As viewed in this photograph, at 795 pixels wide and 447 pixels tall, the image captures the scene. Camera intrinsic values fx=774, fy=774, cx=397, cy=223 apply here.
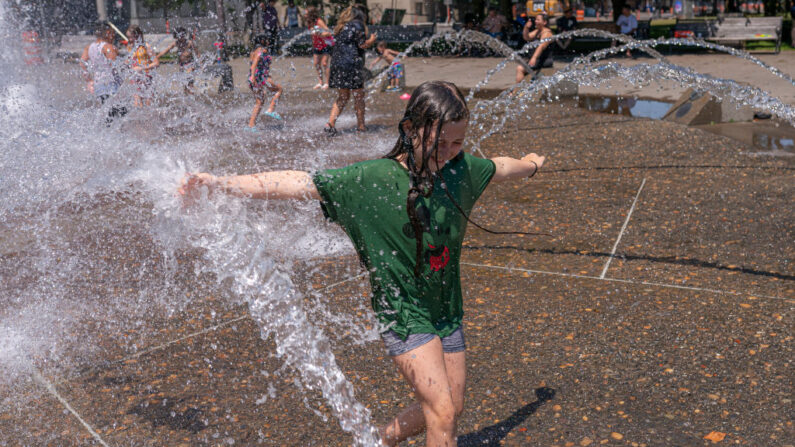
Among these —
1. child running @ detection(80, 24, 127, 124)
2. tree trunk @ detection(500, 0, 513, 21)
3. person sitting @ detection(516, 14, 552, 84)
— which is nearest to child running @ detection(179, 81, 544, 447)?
child running @ detection(80, 24, 127, 124)

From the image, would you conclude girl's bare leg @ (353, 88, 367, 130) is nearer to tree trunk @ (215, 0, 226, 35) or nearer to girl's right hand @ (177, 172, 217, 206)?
tree trunk @ (215, 0, 226, 35)

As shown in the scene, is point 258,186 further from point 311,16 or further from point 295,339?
point 311,16

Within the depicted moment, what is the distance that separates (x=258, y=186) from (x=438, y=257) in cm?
68

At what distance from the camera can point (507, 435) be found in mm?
3566

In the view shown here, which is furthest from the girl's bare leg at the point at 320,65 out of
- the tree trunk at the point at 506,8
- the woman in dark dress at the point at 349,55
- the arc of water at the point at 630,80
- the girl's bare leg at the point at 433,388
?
the girl's bare leg at the point at 433,388

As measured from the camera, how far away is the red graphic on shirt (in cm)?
270

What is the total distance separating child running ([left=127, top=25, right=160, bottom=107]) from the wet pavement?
727 cm

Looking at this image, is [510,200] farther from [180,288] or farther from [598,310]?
[180,288]

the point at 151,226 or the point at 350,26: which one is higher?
the point at 350,26

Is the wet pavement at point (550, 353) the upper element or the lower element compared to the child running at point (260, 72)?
lower

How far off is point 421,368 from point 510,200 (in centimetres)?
506

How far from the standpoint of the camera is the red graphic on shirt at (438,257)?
2.70 meters

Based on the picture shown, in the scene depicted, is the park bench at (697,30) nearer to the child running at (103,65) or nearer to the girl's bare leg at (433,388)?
the child running at (103,65)

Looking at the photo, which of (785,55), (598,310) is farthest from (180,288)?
(785,55)
